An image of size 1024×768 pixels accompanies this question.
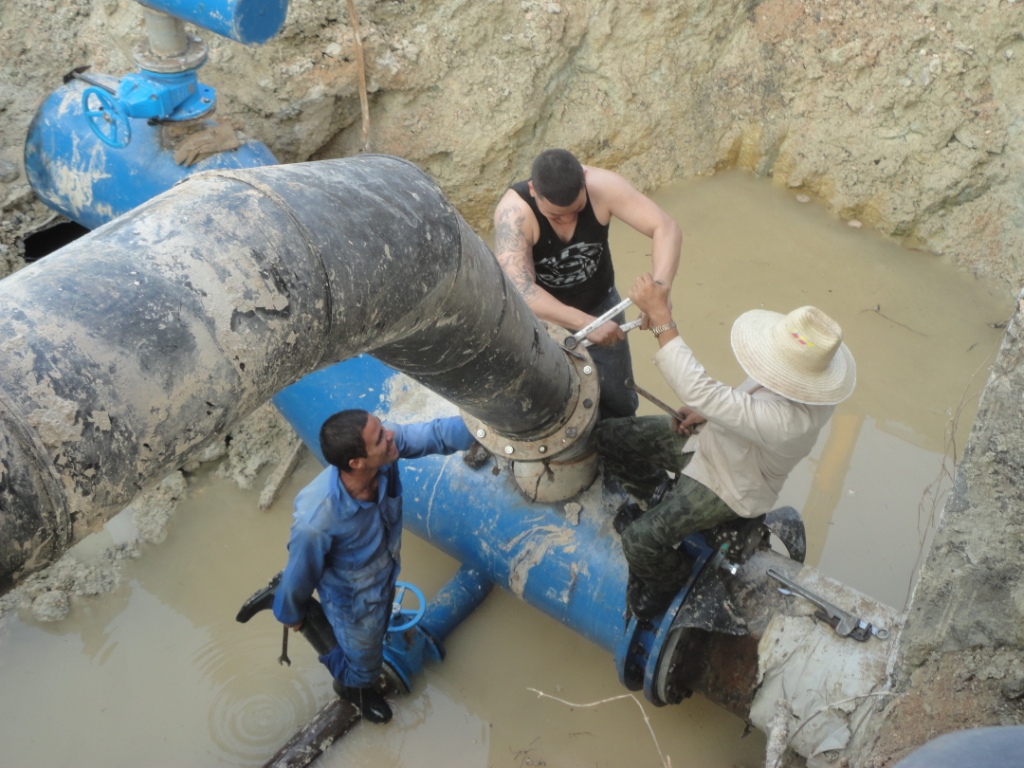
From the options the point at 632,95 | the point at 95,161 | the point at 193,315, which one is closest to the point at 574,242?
the point at 95,161

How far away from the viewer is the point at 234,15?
→ 3270 mm

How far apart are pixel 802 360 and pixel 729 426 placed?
0.97 ft

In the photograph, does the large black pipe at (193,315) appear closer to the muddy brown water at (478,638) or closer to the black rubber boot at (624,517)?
the black rubber boot at (624,517)

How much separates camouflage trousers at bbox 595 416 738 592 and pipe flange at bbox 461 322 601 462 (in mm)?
282

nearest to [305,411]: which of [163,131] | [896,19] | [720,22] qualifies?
[163,131]

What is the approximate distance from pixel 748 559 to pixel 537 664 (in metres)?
1.14

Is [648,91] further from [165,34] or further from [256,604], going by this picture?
[256,604]

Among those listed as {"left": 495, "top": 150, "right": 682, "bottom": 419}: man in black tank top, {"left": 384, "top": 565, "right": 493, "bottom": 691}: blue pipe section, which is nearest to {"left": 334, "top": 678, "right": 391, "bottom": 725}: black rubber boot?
{"left": 384, "top": 565, "right": 493, "bottom": 691}: blue pipe section

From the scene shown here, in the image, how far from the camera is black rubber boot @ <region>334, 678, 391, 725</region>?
360 cm

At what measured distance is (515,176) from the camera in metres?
5.83

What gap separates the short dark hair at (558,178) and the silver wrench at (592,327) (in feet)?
1.67

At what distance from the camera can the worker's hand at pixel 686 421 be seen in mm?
3271

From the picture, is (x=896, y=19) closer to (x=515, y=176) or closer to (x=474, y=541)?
(x=515, y=176)

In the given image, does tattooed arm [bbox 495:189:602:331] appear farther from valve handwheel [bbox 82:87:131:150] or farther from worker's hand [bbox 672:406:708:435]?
valve handwheel [bbox 82:87:131:150]
